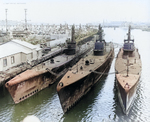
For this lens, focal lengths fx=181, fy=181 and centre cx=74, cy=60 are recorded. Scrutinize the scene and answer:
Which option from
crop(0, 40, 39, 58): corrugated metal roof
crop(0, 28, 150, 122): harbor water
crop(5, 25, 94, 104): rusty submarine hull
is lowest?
crop(0, 28, 150, 122): harbor water

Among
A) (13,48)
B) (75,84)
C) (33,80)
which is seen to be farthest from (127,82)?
(13,48)

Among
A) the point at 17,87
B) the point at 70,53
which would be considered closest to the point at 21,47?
the point at 70,53

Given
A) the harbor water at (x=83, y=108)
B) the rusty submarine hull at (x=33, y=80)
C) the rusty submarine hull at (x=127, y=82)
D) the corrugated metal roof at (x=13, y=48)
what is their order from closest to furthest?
the rusty submarine hull at (x=127, y=82), the harbor water at (x=83, y=108), the rusty submarine hull at (x=33, y=80), the corrugated metal roof at (x=13, y=48)

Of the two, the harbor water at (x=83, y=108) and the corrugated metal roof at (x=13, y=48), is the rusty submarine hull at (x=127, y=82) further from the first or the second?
the corrugated metal roof at (x=13, y=48)

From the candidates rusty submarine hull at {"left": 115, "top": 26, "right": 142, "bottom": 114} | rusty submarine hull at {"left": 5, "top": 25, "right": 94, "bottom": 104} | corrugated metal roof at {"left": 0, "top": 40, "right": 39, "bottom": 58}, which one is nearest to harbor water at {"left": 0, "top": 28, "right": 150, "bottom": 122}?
rusty submarine hull at {"left": 5, "top": 25, "right": 94, "bottom": 104}

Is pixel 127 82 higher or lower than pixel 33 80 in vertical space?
higher

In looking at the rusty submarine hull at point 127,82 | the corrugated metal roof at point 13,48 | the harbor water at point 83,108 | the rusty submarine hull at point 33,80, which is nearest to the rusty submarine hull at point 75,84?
the harbor water at point 83,108

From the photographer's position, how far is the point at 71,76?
67.1ft

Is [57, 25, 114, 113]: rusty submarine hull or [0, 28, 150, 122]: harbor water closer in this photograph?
[0, 28, 150, 122]: harbor water

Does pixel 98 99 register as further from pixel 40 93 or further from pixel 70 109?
pixel 40 93

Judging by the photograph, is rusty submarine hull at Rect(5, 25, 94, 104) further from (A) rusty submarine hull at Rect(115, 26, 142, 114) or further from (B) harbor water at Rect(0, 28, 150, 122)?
(A) rusty submarine hull at Rect(115, 26, 142, 114)

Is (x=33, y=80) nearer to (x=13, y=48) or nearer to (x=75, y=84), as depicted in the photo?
(x=75, y=84)

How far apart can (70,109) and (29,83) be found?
6.25 m

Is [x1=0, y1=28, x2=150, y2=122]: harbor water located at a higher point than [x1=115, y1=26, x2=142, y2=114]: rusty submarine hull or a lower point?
lower
